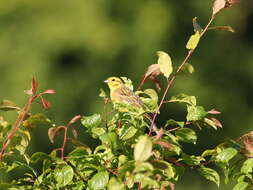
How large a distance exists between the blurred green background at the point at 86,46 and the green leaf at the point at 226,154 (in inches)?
226

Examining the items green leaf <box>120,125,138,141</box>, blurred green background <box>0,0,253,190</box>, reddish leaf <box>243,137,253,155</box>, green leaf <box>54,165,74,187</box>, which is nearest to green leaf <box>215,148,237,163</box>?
reddish leaf <box>243,137,253,155</box>

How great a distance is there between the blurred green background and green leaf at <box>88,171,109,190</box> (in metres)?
5.80

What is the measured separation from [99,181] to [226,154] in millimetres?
285

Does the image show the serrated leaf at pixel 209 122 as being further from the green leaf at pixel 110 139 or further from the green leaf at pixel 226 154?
the green leaf at pixel 110 139

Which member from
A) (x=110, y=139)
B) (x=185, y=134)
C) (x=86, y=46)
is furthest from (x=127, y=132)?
(x=86, y=46)

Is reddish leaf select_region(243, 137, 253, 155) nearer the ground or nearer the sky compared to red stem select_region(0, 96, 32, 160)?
nearer the ground

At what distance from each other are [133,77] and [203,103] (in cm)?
101

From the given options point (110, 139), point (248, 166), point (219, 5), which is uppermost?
point (219, 5)

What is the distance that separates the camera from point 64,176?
51.6 inches

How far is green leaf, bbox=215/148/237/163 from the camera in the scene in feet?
4.55

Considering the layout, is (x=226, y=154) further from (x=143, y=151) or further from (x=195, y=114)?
(x=143, y=151)

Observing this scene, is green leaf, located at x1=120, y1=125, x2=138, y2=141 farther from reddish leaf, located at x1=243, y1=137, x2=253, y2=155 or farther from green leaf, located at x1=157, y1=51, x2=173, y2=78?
reddish leaf, located at x1=243, y1=137, x2=253, y2=155

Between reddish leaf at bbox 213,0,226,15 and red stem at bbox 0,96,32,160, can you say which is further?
reddish leaf at bbox 213,0,226,15

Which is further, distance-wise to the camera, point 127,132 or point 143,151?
point 127,132
